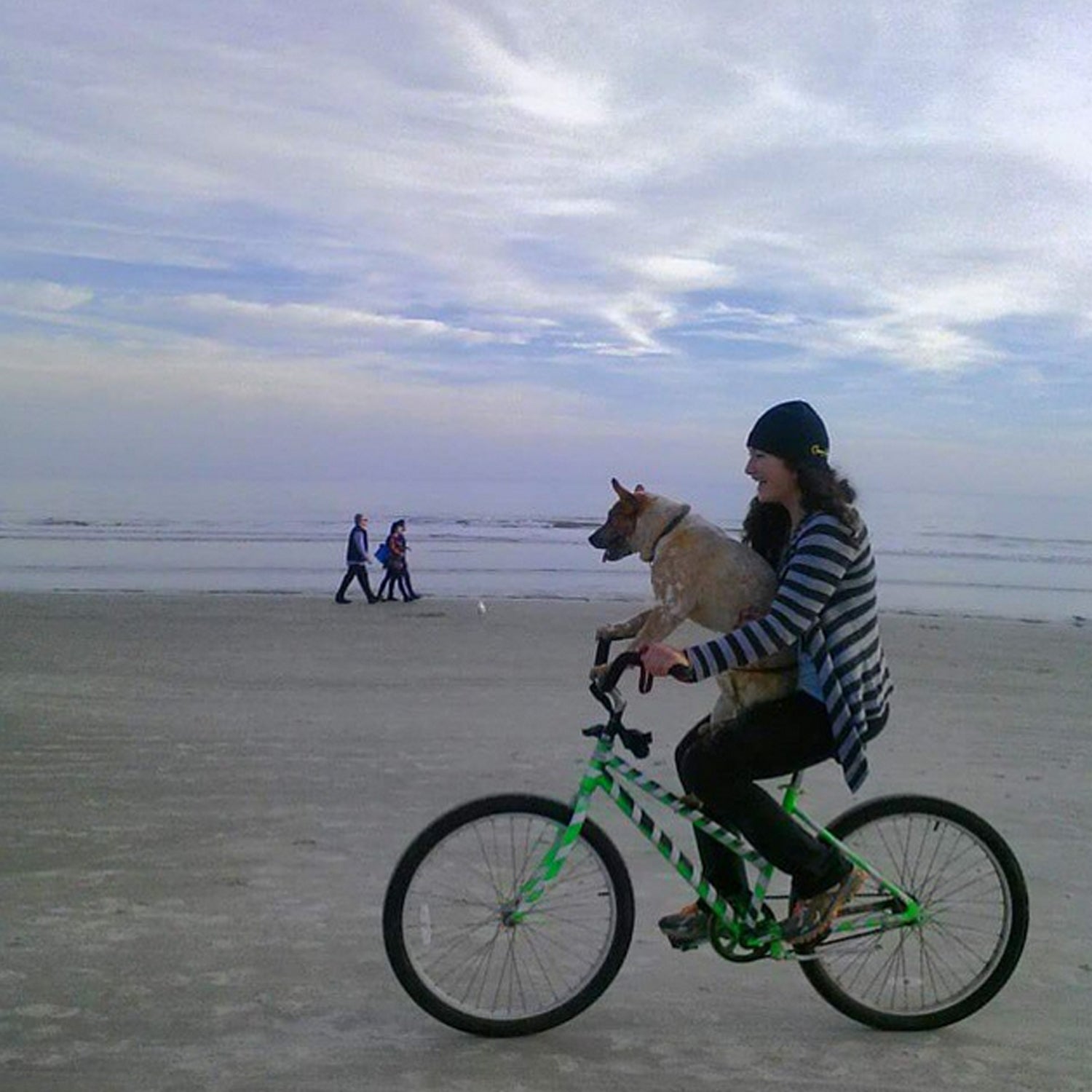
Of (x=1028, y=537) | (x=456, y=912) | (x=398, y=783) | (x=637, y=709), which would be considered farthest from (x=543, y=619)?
(x=1028, y=537)

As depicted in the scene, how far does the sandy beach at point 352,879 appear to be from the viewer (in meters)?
3.50

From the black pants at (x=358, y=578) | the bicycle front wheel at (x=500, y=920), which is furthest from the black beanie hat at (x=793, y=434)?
the black pants at (x=358, y=578)

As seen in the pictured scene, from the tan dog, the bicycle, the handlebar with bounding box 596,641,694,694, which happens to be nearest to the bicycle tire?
the bicycle

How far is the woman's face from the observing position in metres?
3.61

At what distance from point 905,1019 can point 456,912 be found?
1.45m

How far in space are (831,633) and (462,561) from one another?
30.4 meters

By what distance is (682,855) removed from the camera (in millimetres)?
3582

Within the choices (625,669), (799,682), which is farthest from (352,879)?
(799,682)

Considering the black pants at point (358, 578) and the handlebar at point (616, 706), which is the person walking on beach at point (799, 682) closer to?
the handlebar at point (616, 706)

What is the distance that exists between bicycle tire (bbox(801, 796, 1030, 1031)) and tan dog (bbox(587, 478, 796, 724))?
529mm

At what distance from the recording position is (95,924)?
14.9ft

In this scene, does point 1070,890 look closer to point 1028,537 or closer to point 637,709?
point 637,709

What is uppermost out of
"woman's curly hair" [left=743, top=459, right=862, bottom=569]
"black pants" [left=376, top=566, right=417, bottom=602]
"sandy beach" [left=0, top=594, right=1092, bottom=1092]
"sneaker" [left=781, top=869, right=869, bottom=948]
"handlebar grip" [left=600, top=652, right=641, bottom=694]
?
A: "woman's curly hair" [left=743, top=459, right=862, bottom=569]

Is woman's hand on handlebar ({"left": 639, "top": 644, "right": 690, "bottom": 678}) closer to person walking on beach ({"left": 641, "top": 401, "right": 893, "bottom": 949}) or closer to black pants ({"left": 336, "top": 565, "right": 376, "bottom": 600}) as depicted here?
person walking on beach ({"left": 641, "top": 401, "right": 893, "bottom": 949})
